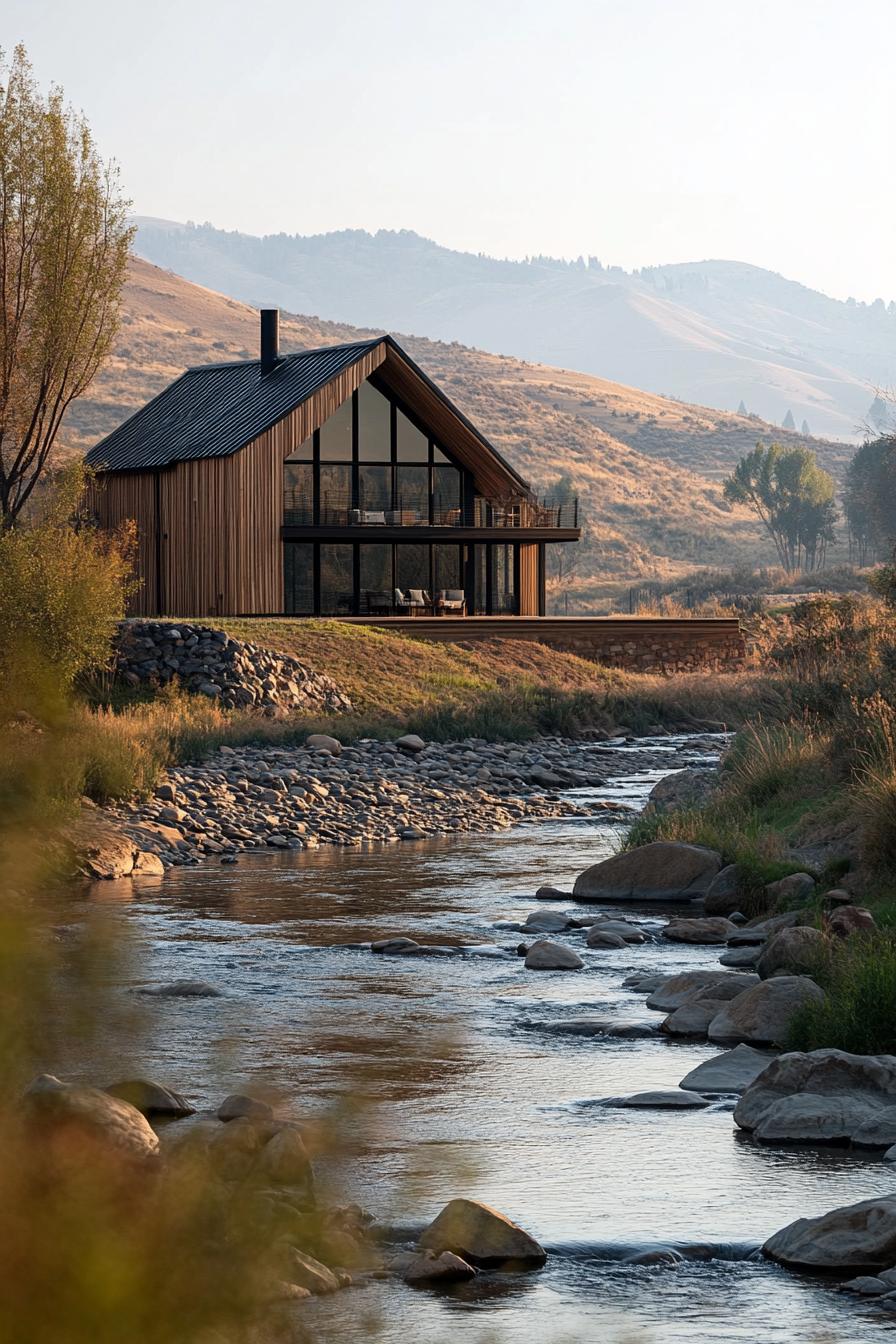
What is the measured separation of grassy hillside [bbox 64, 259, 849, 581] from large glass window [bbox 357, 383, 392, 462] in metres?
47.6

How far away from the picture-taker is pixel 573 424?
120 meters

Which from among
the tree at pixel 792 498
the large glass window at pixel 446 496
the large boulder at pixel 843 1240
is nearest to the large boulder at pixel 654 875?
the large boulder at pixel 843 1240

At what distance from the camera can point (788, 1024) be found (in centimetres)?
1024

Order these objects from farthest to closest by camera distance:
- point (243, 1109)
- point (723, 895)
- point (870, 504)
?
1. point (870, 504)
2. point (723, 895)
3. point (243, 1109)

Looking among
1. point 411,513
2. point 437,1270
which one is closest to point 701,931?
point 437,1270

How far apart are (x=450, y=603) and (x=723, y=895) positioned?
28108 millimetres

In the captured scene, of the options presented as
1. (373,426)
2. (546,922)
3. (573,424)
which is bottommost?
(546,922)

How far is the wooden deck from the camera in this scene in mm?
39594

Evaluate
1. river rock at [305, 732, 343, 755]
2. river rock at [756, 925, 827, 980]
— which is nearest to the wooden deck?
river rock at [305, 732, 343, 755]

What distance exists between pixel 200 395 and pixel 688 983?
1441 inches

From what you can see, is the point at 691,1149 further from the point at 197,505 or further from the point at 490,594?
the point at 490,594

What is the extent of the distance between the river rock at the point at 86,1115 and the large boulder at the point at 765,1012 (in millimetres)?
5164

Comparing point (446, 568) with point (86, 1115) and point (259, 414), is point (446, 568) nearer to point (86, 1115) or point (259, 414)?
point (259, 414)

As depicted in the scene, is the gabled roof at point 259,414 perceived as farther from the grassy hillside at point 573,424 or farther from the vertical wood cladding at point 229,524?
the grassy hillside at point 573,424
